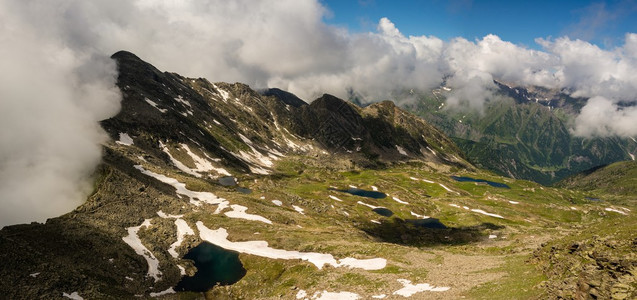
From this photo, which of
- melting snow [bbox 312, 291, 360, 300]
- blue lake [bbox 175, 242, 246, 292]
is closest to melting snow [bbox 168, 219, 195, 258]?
blue lake [bbox 175, 242, 246, 292]

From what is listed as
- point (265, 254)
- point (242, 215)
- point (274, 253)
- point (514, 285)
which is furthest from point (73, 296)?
point (514, 285)

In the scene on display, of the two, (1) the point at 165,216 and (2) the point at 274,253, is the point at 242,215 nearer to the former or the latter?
(1) the point at 165,216

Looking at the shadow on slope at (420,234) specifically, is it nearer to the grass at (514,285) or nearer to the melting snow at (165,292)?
the melting snow at (165,292)

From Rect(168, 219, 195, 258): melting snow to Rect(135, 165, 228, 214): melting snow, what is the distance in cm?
1725

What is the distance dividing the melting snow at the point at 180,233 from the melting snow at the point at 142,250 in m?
6.99

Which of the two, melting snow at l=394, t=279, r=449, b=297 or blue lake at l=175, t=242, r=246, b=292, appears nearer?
melting snow at l=394, t=279, r=449, b=297

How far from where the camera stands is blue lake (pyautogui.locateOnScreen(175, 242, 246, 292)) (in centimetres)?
7738

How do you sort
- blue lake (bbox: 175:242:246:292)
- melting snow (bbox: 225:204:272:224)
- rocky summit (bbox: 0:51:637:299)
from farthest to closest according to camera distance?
melting snow (bbox: 225:204:272:224) < blue lake (bbox: 175:242:246:292) < rocky summit (bbox: 0:51:637:299)

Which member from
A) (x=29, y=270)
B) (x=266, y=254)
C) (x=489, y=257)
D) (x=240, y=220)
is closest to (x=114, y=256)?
(x=29, y=270)

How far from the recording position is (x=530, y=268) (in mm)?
→ 49656

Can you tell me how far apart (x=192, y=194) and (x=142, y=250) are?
5683 cm

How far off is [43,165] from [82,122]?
184 feet

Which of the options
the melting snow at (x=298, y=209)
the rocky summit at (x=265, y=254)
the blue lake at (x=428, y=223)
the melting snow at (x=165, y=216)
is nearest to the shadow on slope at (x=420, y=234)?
the rocky summit at (x=265, y=254)

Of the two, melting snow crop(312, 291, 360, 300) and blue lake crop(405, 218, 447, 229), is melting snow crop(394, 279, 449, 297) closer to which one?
melting snow crop(312, 291, 360, 300)
